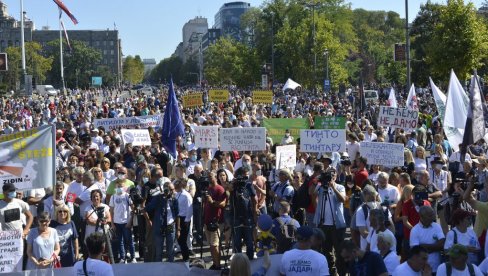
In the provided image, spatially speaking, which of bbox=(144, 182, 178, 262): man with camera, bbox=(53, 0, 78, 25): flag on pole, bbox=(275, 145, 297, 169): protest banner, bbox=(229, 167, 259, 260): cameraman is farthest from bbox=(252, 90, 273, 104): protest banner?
bbox=(53, 0, 78, 25): flag on pole

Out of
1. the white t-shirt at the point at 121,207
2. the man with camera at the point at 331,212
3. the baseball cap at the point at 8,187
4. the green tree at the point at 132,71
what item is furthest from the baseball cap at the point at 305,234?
the green tree at the point at 132,71

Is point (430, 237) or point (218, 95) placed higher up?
point (218, 95)

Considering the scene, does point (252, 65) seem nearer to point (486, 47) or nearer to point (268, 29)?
point (268, 29)

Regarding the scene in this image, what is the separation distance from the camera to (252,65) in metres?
68.9

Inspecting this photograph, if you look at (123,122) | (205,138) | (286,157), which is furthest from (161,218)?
(123,122)

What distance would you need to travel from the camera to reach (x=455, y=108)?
1352 cm

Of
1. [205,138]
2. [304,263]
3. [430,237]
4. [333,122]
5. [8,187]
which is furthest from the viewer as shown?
[333,122]

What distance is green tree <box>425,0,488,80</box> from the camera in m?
30.6

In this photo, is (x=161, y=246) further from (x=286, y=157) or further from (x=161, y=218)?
(x=286, y=157)

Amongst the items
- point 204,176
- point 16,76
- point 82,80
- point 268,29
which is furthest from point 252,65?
point 82,80

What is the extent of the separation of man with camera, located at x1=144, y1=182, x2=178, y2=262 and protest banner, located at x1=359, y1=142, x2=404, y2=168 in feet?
13.0

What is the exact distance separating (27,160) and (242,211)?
9.85ft

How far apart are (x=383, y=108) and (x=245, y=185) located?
7.06m

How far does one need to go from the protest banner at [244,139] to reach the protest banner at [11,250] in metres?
7.01
